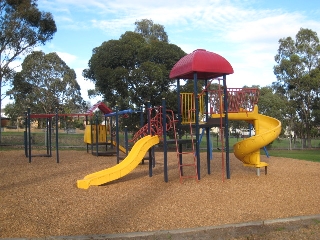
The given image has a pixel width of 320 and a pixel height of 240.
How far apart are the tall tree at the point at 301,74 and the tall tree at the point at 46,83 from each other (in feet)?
78.1

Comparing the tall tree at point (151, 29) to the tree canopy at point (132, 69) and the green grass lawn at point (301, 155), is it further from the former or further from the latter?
the green grass lawn at point (301, 155)

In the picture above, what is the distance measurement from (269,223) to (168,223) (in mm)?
1748

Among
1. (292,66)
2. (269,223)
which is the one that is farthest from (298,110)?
(269,223)

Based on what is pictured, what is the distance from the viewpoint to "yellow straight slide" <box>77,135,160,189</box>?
9.60 meters

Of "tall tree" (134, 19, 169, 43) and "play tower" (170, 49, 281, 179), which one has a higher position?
"tall tree" (134, 19, 169, 43)

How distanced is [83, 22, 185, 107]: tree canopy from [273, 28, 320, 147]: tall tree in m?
12.4

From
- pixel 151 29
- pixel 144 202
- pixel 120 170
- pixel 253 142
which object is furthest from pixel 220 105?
pixel 151 29

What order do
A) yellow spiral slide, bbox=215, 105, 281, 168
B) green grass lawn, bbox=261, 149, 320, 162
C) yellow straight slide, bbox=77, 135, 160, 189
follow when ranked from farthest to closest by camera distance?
green grass lawn, bbox=261, 149, 320, 162 < yellow spiral slide, bbox=215, 105, 281, 168 < yellow straight slide, bbox=77, 135, 160, 189

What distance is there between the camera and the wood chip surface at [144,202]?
20.0 ft

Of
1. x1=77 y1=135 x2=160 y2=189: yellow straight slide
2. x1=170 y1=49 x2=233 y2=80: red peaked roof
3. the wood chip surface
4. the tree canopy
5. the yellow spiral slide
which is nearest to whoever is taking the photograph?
the wood chip surface

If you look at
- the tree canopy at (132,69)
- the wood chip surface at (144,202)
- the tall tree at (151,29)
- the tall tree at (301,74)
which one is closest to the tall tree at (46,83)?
the tall tree at (151,29)

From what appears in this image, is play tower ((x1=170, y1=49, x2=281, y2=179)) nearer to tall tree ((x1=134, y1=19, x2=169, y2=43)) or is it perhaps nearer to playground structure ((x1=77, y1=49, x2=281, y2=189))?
playground structure ((x1=77, y1=49, x2=281, y2=189))

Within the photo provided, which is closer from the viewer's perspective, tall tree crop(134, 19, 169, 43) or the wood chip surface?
the wood chip surface

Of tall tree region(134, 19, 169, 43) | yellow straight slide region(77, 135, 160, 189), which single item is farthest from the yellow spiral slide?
tall tree region(134, 19, 169, 43)
